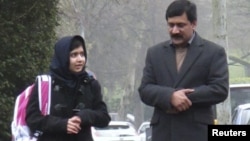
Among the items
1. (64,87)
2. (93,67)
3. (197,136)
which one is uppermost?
(64,87)

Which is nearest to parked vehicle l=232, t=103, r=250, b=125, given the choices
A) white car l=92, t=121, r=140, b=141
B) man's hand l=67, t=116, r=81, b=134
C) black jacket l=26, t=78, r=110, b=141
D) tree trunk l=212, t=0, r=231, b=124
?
tree trunk l=212, t=0, r=231, b=124

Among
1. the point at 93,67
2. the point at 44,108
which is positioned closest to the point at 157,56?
the point at 44,108

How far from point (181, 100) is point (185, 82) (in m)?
0.19

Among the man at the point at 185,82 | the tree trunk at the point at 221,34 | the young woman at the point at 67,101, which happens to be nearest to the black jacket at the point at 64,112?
the young woman at the point at 67,101

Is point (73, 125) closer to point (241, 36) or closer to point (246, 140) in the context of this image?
point (246, 140)

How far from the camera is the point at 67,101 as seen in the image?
5.25m

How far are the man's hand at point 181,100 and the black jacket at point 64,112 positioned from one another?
0.69m

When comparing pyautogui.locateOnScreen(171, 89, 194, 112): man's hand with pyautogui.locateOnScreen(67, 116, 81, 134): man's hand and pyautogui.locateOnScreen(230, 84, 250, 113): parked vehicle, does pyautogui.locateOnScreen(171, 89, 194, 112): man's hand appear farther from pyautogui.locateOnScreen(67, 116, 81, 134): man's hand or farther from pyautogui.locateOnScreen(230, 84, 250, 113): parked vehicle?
pyautogui.locateOnScreen(230, 84, 250, 113): parked vehicle

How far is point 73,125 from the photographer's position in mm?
5152

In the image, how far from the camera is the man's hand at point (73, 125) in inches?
202

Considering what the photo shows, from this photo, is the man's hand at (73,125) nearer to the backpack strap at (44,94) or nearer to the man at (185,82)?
the backpack strap at (44,94)

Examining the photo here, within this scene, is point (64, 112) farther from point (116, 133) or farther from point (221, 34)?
point (116, 133)

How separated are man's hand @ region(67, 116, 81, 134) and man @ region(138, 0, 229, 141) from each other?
1.65ft

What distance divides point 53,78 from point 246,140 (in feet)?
5.21
